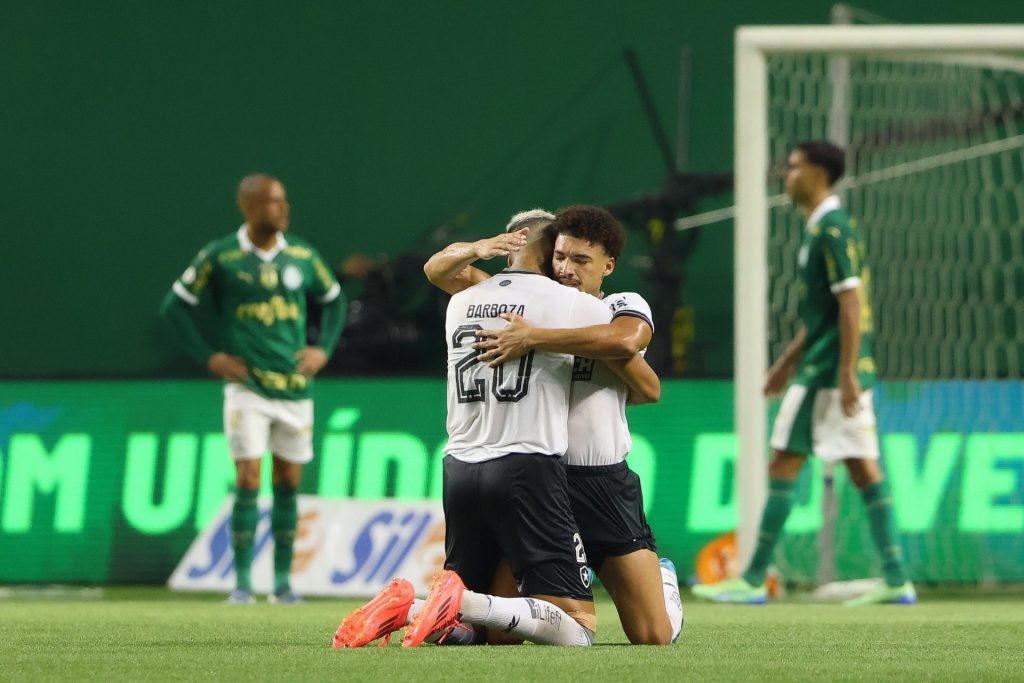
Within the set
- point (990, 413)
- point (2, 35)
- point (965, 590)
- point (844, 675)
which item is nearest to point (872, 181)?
point (990, 413)

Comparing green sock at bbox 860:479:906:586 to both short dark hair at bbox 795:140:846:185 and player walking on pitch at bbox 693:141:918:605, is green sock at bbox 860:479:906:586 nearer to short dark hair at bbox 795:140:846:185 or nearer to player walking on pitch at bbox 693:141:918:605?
player walking on pitch at bbox 693:141:918:605

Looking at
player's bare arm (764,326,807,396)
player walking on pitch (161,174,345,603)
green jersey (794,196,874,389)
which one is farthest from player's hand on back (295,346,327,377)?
green jersey (794,196,874,389)

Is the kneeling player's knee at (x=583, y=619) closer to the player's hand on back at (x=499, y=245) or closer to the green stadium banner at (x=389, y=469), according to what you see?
the player's hand on back at (x=499, y=245)

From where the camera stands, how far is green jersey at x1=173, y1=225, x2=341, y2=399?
27.1 feet

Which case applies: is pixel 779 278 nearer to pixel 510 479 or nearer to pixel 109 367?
pixel 109 367

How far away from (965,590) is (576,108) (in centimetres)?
446

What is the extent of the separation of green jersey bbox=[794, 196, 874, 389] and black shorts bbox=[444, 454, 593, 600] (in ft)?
10.2

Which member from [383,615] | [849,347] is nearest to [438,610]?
[383,615]

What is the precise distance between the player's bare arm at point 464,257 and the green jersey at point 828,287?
280 centimetres

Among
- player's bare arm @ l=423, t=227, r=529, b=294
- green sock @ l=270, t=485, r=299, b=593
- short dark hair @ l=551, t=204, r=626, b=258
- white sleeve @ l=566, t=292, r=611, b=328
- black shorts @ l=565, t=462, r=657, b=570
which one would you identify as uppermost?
short dark hair @ l=551, t=204, r=626, b=258

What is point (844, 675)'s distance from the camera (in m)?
4.09

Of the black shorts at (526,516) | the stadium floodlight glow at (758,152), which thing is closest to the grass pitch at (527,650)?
the black shorts at (526,516)

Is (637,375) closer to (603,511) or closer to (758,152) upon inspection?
(603,511)

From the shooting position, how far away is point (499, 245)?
16.3ft
